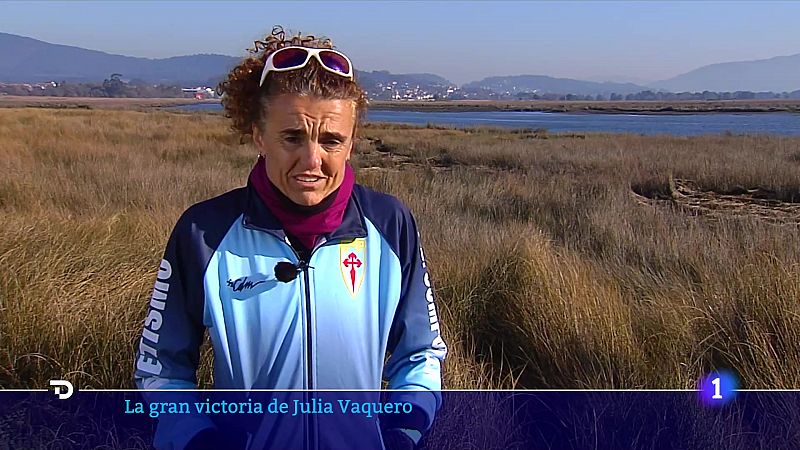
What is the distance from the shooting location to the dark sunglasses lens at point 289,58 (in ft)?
5.37

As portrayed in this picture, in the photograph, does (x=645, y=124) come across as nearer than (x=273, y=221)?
No

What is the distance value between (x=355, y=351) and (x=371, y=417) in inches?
8.2

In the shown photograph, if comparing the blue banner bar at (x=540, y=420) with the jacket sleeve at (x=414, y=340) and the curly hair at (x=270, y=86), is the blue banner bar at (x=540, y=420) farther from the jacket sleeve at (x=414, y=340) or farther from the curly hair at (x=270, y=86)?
the curly hair at (x=270, y=86)

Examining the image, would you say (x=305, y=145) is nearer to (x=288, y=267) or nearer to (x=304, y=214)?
(x=304, y=214)

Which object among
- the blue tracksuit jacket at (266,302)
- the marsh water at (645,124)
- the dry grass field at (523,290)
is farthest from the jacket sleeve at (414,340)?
the marsh water at (645,124)

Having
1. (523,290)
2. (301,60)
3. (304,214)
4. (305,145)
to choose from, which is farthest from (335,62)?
(523,290)

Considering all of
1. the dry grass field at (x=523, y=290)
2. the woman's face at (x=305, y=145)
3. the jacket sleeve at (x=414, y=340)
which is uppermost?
the woman's face at (x=305, y=145)

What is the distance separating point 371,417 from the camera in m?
1.80

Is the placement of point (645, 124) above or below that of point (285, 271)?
below

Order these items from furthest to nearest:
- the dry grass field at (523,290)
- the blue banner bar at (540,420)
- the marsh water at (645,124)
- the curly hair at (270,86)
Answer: the marsh water at (645,124), the dry grass field at (523,290), the blue banner bar at (540,420), the curly hair at (270,86)

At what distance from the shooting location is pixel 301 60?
1.63 meters

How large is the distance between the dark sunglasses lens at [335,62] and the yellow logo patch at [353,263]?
410 mm

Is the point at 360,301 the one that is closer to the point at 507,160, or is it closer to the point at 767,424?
the point at 767,424

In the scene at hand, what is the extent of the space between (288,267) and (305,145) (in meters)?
0.29
